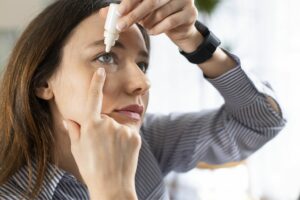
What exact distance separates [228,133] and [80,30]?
482 millimetres

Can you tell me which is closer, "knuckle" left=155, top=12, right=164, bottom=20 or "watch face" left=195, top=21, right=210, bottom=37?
"knuckle" left=155, top=12, right=164, bottom=20

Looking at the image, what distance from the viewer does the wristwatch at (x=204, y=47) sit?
2.94ft

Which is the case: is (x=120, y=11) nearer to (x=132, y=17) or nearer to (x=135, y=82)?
(x=132, y=17)

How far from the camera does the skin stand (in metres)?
0.64

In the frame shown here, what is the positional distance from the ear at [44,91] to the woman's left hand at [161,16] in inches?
10.0

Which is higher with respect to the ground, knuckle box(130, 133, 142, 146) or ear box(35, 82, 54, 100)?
ear box(35, 82, 54, 100)

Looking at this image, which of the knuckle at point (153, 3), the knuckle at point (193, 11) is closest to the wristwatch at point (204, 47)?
the knuckle at point (193, 11)

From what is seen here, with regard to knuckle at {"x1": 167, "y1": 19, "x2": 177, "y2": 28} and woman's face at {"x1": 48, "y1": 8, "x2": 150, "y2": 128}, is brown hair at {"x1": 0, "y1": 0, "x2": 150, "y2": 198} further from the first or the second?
knuckle at {"x1": 167, "y1": 19, "x2": 177, "y2": 28}

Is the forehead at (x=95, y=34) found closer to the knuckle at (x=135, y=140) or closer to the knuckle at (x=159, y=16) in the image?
the knuckle at (x=159, y=16)

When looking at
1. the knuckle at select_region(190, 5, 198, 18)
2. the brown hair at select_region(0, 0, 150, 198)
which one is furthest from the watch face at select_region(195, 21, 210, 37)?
the brown hair at select_region(0, 0, 150, 198)

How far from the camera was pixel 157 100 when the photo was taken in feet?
7.14

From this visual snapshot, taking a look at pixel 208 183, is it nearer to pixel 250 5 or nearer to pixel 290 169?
pixel 290 169

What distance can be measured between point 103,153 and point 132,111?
186mm

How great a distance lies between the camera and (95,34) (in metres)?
0.81
